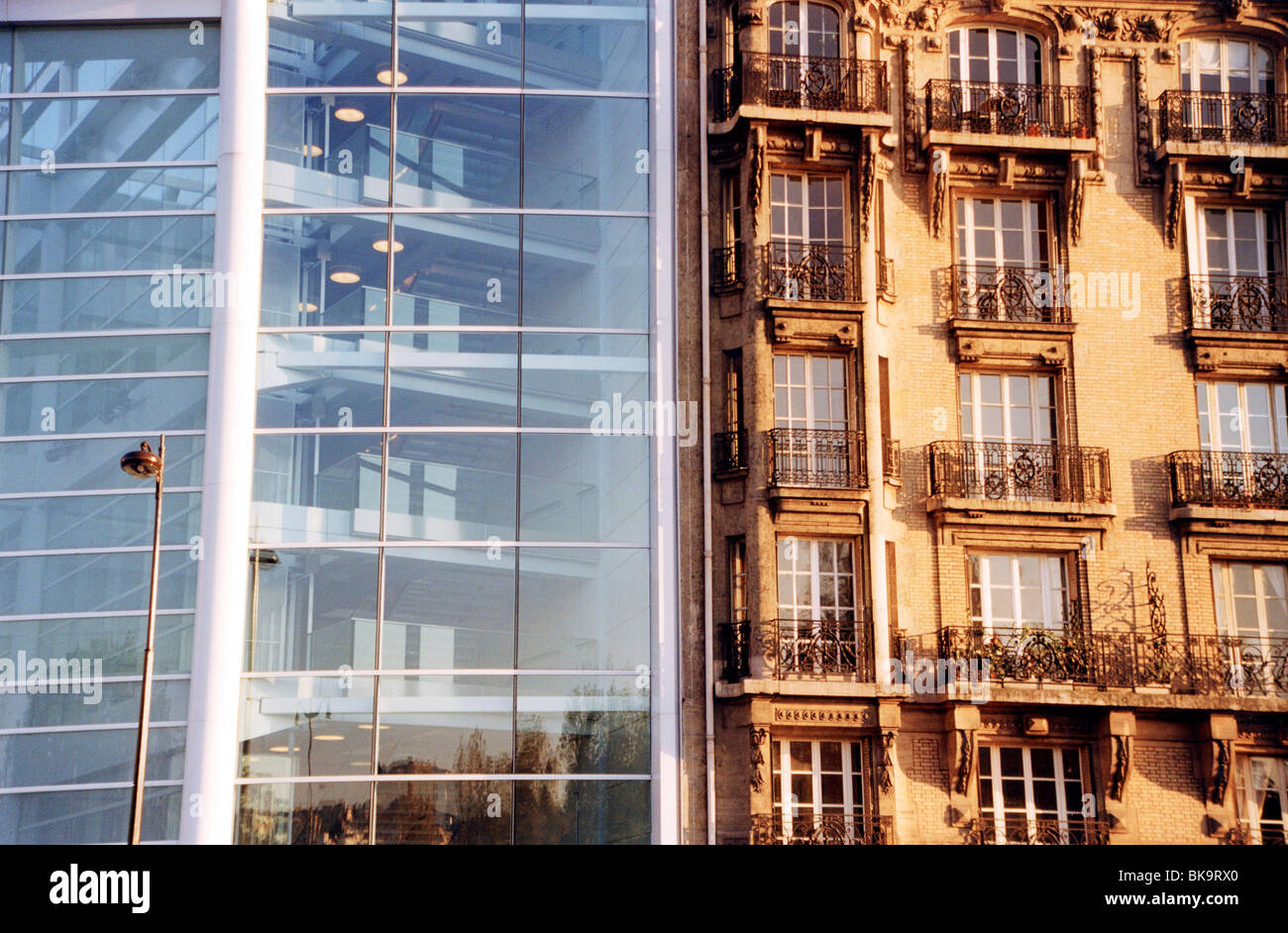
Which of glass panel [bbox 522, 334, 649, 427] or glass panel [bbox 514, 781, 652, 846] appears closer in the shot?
glass panel [bbox 514, 781, 652, 846]

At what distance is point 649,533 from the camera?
89.5 feet

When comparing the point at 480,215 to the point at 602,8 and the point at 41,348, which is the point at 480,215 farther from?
the point at 41,348

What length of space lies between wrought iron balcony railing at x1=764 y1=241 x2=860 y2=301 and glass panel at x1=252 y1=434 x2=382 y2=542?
7215 millimetres

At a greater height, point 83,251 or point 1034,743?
point 83,251

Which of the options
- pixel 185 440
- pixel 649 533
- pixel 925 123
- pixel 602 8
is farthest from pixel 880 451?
pixel 185 440

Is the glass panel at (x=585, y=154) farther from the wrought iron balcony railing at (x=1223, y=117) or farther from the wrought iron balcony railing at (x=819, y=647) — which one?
the wrought iron balcony railing at (x=1223, y=117)

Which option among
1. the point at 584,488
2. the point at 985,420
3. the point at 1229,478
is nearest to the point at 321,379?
the point at 584,488

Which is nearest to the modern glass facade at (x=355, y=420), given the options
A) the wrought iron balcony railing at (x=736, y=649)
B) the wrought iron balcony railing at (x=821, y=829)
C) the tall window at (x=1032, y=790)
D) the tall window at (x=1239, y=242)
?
the wrought iron balcony railing at (x=736, y=649)

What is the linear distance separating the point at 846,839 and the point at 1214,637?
24.0ft

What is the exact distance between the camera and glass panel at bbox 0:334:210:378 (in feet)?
90.6

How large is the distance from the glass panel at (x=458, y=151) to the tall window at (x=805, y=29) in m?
5.00

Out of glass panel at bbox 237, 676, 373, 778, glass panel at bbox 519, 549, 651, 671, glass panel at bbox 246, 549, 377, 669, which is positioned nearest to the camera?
glass panel at bbox 237, 676, 373, 778

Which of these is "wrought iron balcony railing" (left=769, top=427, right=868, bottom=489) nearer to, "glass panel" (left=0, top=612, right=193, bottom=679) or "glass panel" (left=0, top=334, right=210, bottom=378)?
"glass panel" (left=0, top=334, right=210, bottom=378)

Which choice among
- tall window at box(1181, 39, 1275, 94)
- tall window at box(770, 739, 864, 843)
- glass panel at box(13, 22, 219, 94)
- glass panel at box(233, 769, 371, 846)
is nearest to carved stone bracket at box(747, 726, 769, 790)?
tall window at box(770, 739, 864, 843)
